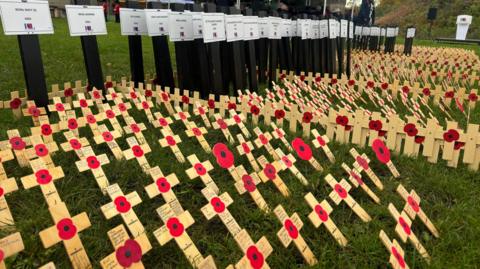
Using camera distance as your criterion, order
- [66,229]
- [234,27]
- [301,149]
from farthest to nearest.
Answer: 1. [234,27]
2. [301,149]
3. [66,229]

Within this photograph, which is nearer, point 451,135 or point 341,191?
point 341,191

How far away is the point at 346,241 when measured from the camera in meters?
2.09

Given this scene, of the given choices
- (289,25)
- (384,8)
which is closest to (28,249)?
(289,25)

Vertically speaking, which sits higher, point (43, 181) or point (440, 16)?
point (440, 16)

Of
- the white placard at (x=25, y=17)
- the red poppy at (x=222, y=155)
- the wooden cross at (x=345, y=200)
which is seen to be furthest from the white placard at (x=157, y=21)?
the wooden cross at (x=345, y=200)

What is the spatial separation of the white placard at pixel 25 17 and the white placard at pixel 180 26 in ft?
4.35

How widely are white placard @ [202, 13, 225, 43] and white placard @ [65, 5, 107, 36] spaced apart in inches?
47.3

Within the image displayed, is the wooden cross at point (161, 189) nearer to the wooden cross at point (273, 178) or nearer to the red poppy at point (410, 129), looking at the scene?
the wooden cross at point (273, 178)

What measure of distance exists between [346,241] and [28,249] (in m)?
1.73

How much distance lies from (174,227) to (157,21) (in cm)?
346

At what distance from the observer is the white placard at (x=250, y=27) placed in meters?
5.03

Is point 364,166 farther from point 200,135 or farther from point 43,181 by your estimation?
point 43,181

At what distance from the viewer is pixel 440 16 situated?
34750mm

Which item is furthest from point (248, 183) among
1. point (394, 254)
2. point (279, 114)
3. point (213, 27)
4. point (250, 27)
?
point (250, 27)
